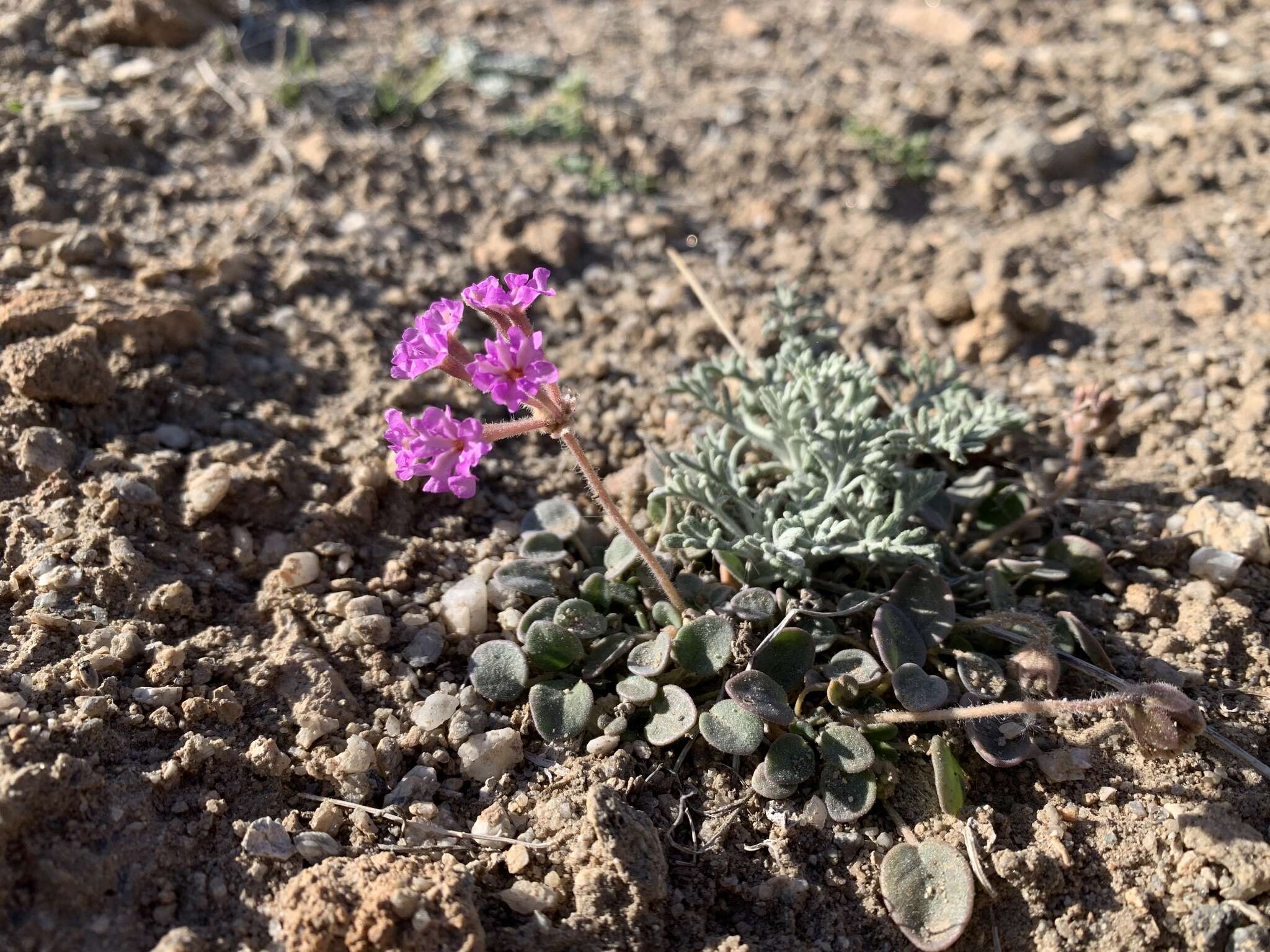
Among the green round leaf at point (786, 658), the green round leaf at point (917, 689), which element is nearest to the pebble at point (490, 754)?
the green round leaf at point (786, 658)

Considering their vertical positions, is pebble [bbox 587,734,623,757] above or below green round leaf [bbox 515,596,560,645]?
below

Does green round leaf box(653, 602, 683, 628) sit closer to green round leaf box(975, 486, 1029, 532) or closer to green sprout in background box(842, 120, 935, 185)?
green round leaf box(975, 486, 1029, 532)

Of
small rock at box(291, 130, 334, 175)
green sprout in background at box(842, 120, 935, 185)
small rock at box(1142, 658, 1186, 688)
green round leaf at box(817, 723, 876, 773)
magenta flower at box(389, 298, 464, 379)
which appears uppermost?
magenta flower at box(389, 298, 464, 379)

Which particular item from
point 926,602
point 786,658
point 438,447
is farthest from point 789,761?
point 438,447

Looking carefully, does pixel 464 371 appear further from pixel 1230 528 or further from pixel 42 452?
pixel 1230 528

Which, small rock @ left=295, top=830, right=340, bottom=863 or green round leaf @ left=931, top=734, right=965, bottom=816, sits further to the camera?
green round leaf @ left=931, top=734, right=965, bottom=816

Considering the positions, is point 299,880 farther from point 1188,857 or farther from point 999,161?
point 999,161

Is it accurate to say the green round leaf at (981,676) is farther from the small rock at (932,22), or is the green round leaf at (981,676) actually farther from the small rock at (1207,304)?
the small rock at (932,22)

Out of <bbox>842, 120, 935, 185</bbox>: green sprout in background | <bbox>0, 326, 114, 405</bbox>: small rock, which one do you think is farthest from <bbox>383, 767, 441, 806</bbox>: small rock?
<bbox>842, 120, 935, 185</bbox>: green sprout in background
